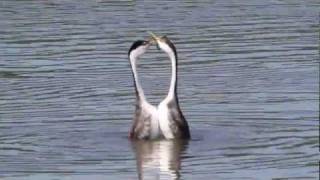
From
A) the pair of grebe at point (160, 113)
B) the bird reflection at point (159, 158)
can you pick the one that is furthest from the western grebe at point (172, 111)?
the bird reflection at point (159, 158)

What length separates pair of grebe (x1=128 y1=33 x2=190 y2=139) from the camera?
16875 mm

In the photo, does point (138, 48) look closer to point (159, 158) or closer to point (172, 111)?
point (172, 111)

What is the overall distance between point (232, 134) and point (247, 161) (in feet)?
5.31

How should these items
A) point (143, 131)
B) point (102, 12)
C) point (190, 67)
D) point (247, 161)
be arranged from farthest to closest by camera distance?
point (102, 12) < point (190, 67) < point (143, 131) < point (247, 161)

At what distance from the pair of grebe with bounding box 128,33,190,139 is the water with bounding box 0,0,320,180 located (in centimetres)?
14

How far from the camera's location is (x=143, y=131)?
17.1 metres

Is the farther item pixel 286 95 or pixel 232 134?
pixel 286 95

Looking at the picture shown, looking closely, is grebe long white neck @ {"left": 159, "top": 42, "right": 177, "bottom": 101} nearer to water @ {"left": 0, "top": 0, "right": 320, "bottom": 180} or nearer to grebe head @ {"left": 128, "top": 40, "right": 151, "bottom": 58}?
grebe head @ {"left": 128, "top": 40, "right": 151, "bottom": 58}

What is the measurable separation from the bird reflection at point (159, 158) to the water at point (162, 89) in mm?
18

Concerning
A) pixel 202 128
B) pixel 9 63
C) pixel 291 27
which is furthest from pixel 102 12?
pixel 202 128

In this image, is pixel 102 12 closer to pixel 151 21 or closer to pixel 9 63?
pixel 151 21

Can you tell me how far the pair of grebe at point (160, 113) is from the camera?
55.4ft

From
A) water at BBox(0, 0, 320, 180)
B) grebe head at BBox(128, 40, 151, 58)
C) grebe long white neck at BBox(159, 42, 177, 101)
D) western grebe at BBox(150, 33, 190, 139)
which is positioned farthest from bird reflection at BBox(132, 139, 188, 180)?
grebe head at BBox(128, 40, 151, 58)

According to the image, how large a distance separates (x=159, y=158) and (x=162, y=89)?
3995mm
